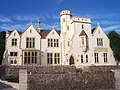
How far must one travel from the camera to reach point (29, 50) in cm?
4391

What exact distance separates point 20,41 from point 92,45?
53.9 feet

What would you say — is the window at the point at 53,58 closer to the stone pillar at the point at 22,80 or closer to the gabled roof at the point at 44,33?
the gabled roof at the point at 44,33

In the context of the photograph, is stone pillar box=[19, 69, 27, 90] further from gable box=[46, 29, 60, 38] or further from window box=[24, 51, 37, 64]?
gable box=[46, 29, 60, 38]

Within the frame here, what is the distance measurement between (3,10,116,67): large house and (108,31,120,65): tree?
1.32 metres

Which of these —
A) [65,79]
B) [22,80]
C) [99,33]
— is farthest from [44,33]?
[22,80]

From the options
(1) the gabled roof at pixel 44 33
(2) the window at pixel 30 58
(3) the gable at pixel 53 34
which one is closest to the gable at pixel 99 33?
(3) the gable at pixel 53 34

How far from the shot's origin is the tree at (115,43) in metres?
48.2

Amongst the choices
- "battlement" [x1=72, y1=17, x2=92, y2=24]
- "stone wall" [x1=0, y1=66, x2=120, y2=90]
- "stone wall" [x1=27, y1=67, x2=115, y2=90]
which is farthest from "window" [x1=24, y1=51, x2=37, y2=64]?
"stone wall" [x1=27, y1=67, x2=115, y2=90]

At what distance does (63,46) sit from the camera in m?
46.5

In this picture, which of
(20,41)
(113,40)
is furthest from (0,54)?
(113,40)

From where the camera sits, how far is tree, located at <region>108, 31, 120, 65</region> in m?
48.2

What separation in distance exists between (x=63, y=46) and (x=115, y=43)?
13972 mm

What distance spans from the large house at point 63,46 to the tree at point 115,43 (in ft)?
4.34

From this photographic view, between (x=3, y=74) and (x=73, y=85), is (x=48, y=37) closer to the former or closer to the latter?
(x=3, y=74)
